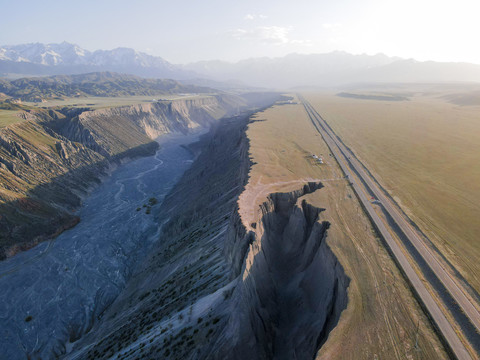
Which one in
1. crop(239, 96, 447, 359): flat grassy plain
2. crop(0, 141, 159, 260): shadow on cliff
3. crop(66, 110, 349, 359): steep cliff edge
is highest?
crop(239, 96, 447, 359): flat grassy plain

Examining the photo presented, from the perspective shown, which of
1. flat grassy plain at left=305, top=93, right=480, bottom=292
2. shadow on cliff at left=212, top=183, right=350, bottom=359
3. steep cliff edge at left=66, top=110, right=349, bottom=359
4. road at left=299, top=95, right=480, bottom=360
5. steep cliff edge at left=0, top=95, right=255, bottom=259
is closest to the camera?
road at left=299, top=95, right=480, bottom=360

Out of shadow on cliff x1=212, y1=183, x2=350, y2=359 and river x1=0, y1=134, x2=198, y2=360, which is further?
river x1=0, y1=134, x2=198, y2=360

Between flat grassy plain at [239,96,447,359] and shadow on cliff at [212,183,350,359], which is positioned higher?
flat grassy plain at [239,96,447,359]

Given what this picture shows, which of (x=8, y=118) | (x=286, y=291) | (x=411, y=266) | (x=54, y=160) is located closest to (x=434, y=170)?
(x=411, y=266)

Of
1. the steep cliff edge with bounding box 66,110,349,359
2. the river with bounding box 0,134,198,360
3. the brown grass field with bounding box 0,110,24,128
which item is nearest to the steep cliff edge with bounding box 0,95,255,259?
the brown grass field with bounding box 0,110,24,128

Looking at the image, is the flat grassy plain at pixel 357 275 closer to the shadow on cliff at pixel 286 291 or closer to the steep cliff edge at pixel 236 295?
the shadow on cliff at pixel 286 291

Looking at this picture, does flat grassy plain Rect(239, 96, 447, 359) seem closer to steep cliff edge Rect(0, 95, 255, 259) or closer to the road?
Answer: the road

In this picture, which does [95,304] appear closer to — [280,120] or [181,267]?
[181,267]

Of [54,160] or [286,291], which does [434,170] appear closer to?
[286,291]

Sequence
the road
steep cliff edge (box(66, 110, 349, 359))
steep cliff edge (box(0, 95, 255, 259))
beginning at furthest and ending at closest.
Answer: steep cliff edge (box(0, 95, 255, 259))
steep cliff edge (box(66, 110, 349, 359))
the road
